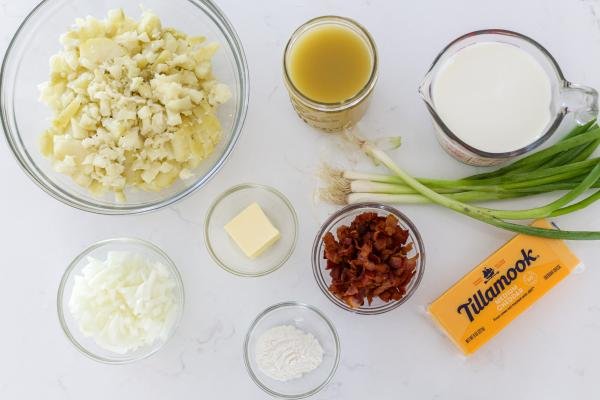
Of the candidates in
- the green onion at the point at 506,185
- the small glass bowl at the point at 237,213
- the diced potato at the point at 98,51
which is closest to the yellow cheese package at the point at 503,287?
the green onion at the point at 506,185

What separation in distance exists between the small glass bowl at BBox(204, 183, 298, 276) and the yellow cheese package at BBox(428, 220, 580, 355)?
15.9 inches

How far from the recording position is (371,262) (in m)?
1.38

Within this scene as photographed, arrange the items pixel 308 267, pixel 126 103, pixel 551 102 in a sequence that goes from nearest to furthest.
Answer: pixel 126 103 < pixel 551 102 < pixel 308 267

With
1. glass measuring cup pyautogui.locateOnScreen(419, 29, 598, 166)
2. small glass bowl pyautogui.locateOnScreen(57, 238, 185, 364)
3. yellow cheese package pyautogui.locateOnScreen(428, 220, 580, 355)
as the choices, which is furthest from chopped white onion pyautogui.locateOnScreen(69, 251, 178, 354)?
glass measuring cup pyautogui.locateOnScreen(419, 29, 598, 166)

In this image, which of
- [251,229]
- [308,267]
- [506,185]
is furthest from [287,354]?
[506,185]

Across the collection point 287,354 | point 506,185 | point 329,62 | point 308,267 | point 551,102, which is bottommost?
point 287,354

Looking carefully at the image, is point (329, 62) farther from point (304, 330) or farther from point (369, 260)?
point (304, 330)

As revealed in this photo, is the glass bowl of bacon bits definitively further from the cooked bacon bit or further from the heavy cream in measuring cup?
the heavy cream in measuring cup

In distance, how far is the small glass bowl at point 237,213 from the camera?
5.10 ft

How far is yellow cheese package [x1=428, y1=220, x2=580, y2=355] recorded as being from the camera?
147 centimetres

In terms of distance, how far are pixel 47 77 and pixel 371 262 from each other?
92 cm

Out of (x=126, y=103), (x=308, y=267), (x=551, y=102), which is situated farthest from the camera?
(x=308, y=267)

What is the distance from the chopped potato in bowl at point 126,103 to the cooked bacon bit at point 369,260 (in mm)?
399

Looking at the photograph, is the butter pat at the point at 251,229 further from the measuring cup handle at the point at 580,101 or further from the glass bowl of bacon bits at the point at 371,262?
the measuring cup handle at the point at 580,101
